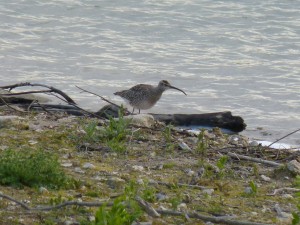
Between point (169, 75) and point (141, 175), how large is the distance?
8219 millimetres

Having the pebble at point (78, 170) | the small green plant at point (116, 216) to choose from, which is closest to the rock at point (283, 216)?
the small green plant at point (116, 216)

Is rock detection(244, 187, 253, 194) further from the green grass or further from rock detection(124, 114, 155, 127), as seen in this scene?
rock detection(124, 114, 155, 127)

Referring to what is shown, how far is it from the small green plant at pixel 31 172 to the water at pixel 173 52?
19.2ft

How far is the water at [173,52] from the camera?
13836 millimetres

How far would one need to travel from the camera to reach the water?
545 inches

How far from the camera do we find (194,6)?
20.2 meters

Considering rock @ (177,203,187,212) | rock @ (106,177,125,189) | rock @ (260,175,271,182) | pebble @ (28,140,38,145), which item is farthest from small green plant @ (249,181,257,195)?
pebble @ (28,140,38,145)

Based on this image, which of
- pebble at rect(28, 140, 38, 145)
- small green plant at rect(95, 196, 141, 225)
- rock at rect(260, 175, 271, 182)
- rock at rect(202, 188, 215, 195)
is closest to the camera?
small green plant at rect(95, 196, 141, 225)

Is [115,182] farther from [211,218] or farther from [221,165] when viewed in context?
[211,218]

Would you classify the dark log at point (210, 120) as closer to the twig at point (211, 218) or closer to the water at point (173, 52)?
the water at point (173, 52)

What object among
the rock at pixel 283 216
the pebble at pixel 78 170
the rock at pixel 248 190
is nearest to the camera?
the rock at pixel 283 216

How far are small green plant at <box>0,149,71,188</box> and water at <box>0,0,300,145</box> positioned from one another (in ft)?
19.2

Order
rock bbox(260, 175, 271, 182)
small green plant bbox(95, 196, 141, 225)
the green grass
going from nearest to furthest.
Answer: small green plant bbox(95, 196, 141, 225)
rock bbox(260, 175, 271, 182)
the green grass

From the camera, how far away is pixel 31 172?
249 inches
